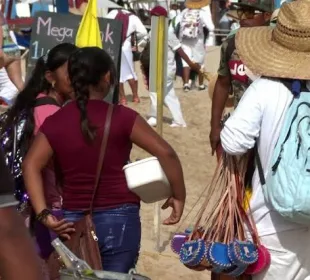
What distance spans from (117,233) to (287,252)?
2.43ft

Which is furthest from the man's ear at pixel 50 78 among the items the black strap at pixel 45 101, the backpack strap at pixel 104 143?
the backpack strap at pixel 104 143

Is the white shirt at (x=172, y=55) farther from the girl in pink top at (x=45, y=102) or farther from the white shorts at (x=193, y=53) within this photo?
the girl in pink top at (x=45, y=102)

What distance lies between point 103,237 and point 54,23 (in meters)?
3.10

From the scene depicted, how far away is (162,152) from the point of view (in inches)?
162

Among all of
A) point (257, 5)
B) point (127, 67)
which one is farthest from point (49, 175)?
point (127, 67)

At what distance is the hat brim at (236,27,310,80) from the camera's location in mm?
3990

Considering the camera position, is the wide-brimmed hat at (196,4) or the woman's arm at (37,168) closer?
the woman's arm at (37,168)

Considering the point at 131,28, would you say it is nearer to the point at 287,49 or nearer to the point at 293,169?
the point at 287,49

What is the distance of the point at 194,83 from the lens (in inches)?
626

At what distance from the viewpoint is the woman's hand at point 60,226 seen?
4.15 metres

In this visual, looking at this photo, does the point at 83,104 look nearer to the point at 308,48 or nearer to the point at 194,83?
the point at 308,48

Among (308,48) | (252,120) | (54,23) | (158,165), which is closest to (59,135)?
(158,165)

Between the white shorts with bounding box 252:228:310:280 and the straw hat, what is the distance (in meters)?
0.67

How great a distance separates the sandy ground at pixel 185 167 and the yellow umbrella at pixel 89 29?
5.02 ft
